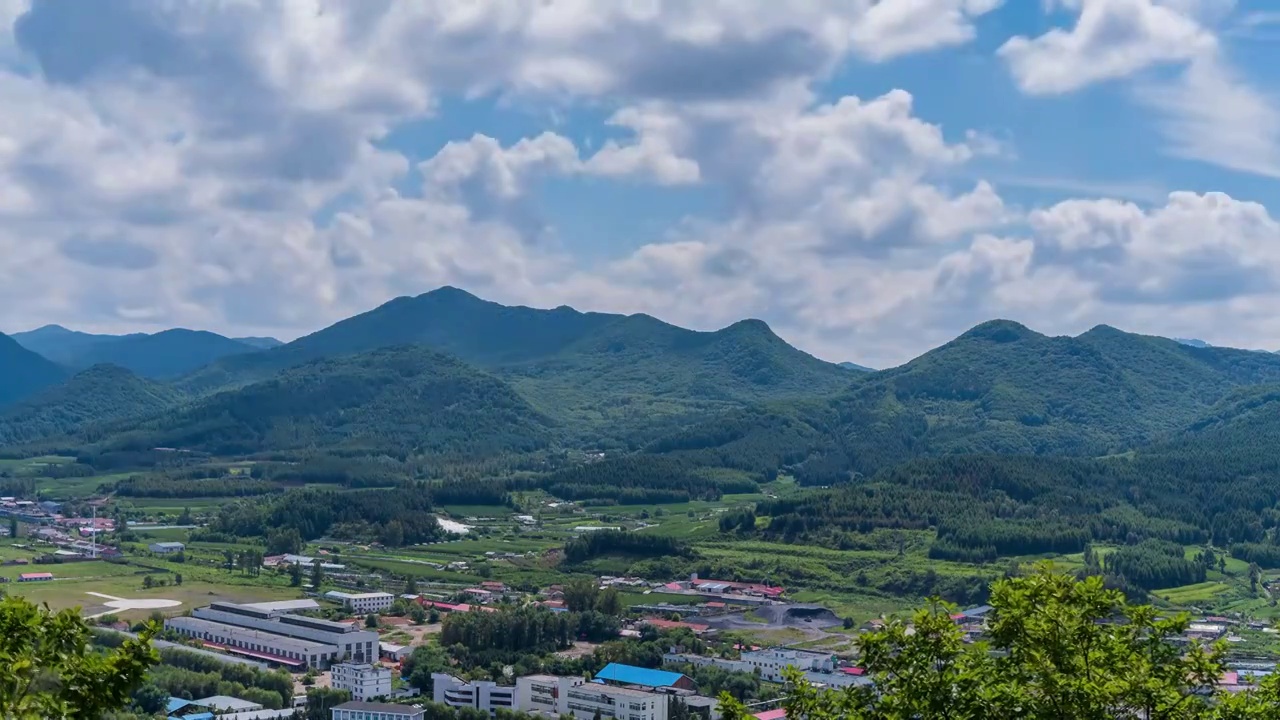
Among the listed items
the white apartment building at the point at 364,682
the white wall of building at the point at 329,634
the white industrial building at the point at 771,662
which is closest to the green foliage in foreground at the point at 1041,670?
the white apartment building at the point at 364,682

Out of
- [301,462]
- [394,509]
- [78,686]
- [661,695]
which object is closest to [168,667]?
[661,695]

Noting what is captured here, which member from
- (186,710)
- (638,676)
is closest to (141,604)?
(186,710)

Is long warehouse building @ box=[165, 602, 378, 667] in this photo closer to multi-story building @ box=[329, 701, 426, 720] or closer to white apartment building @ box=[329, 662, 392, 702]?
white apartment building @ box=[329, 662, 392, 702]

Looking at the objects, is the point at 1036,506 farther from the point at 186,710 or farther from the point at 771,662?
the point at 186,710

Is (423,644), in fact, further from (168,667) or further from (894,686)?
(894,686)

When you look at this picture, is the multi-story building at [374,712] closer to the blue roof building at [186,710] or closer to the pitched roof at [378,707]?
the pitched roof at [378,707]

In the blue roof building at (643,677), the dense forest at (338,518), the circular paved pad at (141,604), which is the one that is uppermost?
the dense forest at (338,518)
